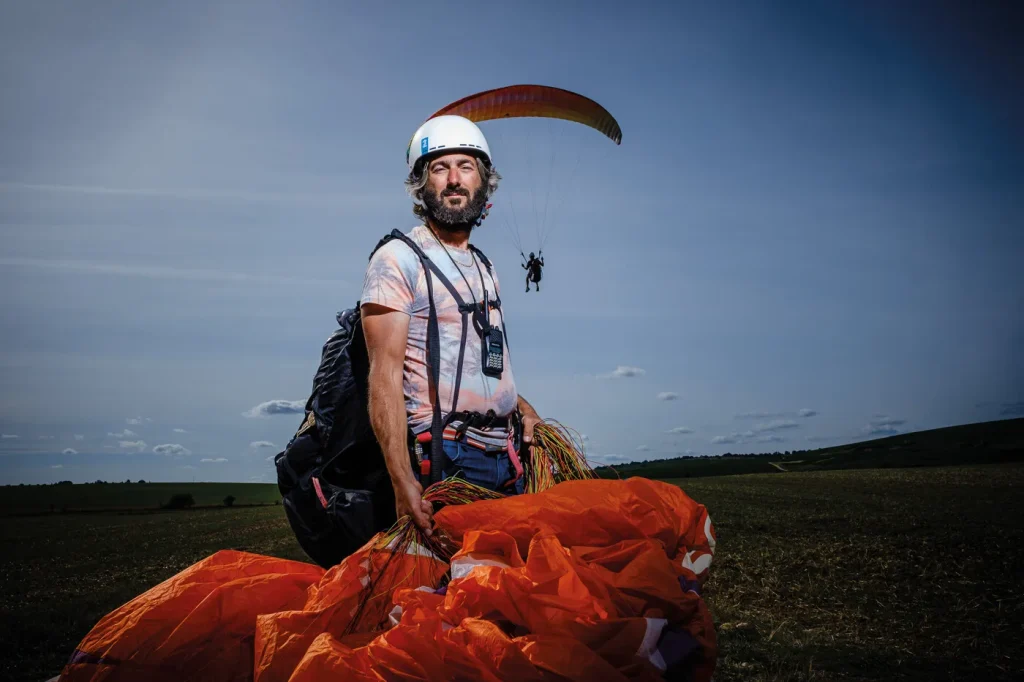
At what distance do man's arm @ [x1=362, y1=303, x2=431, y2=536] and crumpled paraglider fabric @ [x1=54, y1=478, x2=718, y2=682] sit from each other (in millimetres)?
134

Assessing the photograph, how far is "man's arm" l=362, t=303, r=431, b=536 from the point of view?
8.21 ft

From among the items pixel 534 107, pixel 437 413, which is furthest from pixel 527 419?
pixel 534 107

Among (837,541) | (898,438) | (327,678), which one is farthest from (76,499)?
(898,438)

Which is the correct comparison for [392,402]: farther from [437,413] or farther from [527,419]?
[527,419]

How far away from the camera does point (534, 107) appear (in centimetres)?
569

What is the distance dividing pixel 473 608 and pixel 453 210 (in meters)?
1.78

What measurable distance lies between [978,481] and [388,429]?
13.7m

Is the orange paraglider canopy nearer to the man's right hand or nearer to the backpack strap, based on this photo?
the backpack strap

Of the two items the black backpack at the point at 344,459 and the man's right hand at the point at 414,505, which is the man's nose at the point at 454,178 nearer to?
the black backpack at the point at 344,459

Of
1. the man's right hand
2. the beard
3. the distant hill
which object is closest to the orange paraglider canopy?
the beard

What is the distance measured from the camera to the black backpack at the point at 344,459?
2.74m

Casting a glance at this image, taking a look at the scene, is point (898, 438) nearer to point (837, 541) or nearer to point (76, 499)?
point (837, 541)

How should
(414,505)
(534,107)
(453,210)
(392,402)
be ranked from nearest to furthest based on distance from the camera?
(414,505) → (392,402) → (453,210) → (534,107)

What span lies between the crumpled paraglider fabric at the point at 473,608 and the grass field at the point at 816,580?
2731 millimetres
